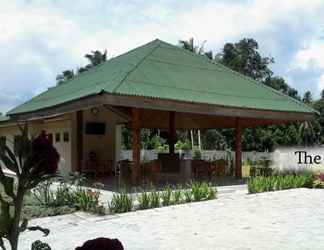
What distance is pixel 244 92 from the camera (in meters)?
18.6

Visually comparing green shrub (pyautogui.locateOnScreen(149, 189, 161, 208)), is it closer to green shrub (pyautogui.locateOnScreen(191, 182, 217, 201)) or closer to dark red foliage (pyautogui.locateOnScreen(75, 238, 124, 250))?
green shrub (pyautogui.locateOnScreen(191, 182, 217, 201))

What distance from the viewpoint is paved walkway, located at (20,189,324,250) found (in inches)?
287

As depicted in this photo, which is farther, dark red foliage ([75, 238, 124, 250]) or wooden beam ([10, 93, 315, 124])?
wooden beam ([10, 93, 315, 124])

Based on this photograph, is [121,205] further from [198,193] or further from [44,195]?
[198,193]

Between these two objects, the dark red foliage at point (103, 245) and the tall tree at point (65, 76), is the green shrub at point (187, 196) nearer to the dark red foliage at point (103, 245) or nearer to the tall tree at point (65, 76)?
the dark red foliage at point (103, 245)

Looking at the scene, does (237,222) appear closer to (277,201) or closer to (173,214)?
(173,214)

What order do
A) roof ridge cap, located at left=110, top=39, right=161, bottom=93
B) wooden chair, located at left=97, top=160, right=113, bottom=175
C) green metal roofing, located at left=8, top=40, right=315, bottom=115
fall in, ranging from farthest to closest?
1. wooden chair, located at left=97, top=160, right=113, bottom=175
2. green metal roofing, located at left=8, top=40, right=315, bottom=115
3. roof ridge cap, located at left=110, top=39, right=161, bottom=93

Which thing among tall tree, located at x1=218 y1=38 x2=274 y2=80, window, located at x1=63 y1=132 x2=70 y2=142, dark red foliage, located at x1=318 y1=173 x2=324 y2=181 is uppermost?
tall tree, located at x1=218 y1=38 x2=274 y2=80

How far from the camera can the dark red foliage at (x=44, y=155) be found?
249 cm

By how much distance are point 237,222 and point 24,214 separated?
A: 4547mm

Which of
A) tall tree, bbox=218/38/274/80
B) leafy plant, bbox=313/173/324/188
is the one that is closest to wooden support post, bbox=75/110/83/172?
leafy plant, bbox=313/173/324/188

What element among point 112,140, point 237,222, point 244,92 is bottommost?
point 237,222

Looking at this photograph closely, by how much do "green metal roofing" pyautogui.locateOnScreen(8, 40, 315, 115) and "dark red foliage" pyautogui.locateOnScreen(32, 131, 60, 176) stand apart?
10757 mm

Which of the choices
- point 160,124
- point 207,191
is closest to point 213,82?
point 160,124
